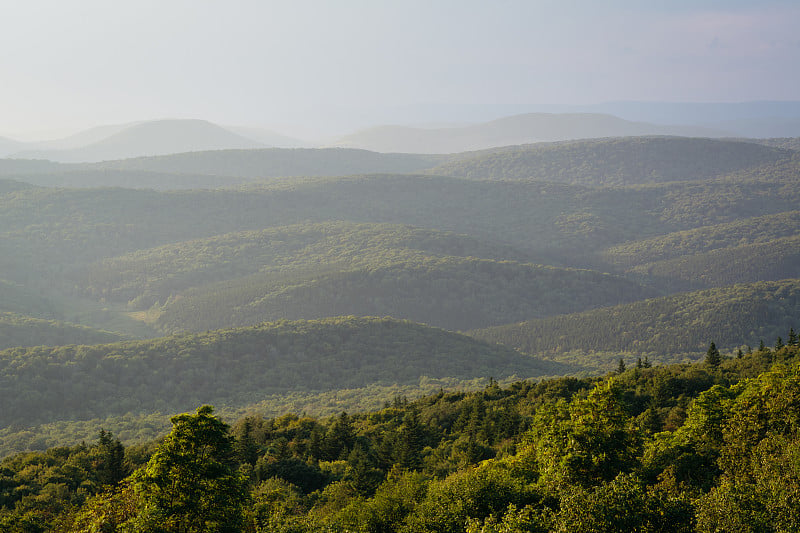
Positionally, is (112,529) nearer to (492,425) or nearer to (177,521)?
(177,521)

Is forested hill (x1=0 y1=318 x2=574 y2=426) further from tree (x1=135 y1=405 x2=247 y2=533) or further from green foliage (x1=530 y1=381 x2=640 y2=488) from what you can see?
green foliage (x1=530 y1=381 x2=640 y2=488)

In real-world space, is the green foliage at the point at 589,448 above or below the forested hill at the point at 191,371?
above

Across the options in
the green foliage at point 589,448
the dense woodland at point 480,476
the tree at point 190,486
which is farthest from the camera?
the green foliage at point 589,448

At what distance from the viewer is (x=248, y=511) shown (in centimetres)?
3136

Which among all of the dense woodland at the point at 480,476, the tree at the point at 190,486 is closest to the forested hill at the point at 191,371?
the dense woodland at the point at 480,476

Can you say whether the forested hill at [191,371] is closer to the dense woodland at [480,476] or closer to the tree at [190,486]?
the dense woodland at [480,476]

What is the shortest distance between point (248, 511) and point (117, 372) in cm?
14945

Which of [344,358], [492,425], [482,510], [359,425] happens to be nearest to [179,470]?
[482,510]

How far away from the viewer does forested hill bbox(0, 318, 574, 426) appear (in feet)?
485

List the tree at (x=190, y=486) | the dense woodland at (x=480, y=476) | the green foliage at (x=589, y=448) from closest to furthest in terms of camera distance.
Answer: the tree at (x=190, y=486) < the dense woodland at (x=480, y=476) < the green foliage at (x=589, y=448)

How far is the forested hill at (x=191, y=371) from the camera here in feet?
485

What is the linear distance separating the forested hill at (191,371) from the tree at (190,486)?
131825mm

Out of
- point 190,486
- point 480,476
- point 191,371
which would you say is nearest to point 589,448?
point 480,476

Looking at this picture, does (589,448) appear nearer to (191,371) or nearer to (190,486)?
(190,486)
